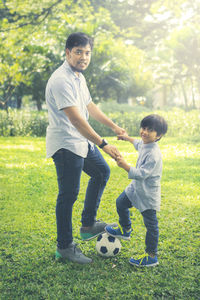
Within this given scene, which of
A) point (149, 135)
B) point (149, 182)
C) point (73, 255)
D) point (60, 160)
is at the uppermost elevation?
point (149, 135)

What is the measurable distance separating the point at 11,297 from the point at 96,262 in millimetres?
929

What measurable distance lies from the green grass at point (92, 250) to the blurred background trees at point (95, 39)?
23.1 ft

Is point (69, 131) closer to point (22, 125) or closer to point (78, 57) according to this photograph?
point (78, 57)

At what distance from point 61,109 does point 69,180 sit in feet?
2.19

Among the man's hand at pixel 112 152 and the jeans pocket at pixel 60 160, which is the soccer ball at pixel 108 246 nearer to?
the jeans pocket at pixel 60 160

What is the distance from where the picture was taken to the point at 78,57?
3.04 m

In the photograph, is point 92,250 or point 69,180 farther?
point 92,250

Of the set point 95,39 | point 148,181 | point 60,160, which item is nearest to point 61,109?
point 60,160

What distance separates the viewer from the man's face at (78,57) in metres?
3.03

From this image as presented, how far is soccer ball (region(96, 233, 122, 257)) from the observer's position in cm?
345

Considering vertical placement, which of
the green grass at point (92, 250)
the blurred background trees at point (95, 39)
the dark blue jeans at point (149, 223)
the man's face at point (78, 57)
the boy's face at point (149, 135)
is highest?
the blurred background trees at point (95, 39)

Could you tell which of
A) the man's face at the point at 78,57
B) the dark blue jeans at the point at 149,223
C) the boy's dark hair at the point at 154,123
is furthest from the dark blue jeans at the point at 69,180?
the man's face at the point at 78,57

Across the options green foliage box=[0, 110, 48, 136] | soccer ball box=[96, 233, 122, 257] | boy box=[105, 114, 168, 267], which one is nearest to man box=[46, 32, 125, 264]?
soccer ball box=[96, 233, 122, 257]

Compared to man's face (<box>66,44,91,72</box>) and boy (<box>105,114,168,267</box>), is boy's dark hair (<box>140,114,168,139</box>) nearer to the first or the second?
boy (<box>105,114,168,267</box>)
